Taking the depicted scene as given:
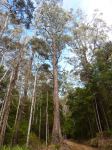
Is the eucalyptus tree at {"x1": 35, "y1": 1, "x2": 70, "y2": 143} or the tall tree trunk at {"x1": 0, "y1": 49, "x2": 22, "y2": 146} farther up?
the eucalyptus tree at {"x1": 35, "y1": 1, "x2": 70, "y2": 143}

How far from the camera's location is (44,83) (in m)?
26.3

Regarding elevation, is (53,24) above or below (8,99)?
above

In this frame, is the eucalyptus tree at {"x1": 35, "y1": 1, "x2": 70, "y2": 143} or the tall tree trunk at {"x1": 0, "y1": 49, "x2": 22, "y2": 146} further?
the eucalyptus tree at {"x1": 35, "y1": 1, "x2": 70, "y2": 143}

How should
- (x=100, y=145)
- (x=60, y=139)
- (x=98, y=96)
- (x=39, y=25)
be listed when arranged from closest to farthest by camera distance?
(x=60, y=139) < (x=100, y=145) < (x=39, y=25) < (x=98, y=96)

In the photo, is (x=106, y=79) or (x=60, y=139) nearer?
(x=60, y=139)

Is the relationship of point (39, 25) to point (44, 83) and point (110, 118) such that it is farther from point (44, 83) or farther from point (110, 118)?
point (110, 118)

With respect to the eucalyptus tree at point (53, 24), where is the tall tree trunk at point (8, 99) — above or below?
below

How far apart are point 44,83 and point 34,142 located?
23.7 ft

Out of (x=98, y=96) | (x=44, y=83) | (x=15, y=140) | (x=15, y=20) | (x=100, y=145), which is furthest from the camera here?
(x=44, y=83)

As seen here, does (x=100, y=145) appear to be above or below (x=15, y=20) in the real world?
below

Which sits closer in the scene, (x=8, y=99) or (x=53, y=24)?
(x=8, y=99)

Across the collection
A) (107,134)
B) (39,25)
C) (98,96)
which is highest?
(39,25)

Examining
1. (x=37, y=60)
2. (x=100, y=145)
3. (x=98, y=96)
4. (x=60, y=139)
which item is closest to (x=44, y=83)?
(x=37, y=60)

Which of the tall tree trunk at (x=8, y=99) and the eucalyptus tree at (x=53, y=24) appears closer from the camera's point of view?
the tall tree trunk at (x=8, y=99)
